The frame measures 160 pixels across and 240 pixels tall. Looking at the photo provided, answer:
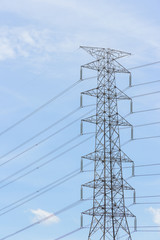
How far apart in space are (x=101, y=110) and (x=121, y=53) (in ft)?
22.3

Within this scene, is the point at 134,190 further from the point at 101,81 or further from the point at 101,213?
the point at 101,81

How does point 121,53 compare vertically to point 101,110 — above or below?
above

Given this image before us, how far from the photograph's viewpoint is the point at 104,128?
43.2m

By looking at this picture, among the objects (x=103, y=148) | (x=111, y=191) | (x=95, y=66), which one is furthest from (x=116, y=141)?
(x=95, y=66)

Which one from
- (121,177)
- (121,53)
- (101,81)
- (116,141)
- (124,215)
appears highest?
(121,53)

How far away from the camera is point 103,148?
4228cm

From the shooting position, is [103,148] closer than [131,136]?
Yes

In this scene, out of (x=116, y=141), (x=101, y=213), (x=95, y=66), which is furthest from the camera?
(x=95, y=66)

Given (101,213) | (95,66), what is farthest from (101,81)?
(101,213)

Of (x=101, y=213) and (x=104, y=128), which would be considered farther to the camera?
(x=104, y=128)

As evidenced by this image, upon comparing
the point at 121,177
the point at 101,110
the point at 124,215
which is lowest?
the point at 124,215

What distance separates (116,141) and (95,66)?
7.77m

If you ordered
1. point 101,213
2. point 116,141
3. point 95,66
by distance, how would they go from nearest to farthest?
point 101,213 < point 116,141 < point 95,66

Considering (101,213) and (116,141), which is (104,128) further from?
(101,213)
